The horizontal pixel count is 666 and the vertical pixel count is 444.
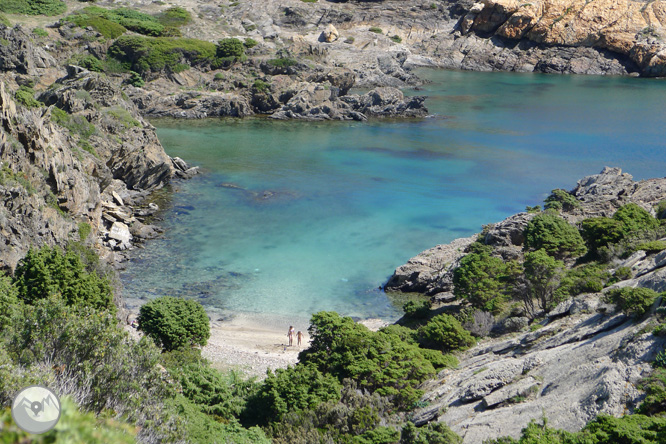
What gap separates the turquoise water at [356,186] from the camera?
44844mm

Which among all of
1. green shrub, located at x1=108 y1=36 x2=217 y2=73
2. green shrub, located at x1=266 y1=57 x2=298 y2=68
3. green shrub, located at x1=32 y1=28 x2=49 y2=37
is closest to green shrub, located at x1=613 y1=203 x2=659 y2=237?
green shrub, located at x1=266 y1=57 x2=298 y2=68

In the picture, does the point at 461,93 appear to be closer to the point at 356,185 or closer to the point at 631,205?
the point at 356,185

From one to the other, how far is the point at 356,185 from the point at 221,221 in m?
18.0

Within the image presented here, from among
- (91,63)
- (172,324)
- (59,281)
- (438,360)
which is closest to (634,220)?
(438,360)

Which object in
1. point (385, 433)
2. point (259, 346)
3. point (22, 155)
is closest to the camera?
point (385, 433)

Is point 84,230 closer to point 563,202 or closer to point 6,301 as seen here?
point 6,301

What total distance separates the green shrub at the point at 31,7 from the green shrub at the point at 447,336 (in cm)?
11302

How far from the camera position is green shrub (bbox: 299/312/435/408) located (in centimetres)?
2510

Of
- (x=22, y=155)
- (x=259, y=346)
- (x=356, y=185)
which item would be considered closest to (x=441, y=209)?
(x=356, y=185)

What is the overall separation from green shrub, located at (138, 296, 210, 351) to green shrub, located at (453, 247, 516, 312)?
14516 mm

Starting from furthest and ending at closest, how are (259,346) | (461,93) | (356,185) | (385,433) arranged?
(461,93) → (356,185) → (259,346) → (385,433)

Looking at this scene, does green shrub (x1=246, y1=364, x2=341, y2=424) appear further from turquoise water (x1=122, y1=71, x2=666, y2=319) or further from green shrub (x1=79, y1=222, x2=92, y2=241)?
green shrub (x1=79, y1=222, x2=92, y2=241)

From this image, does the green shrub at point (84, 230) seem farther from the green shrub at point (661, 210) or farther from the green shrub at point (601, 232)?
the green shrub at point (661, 210)

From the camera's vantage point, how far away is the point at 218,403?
80.7 ft
